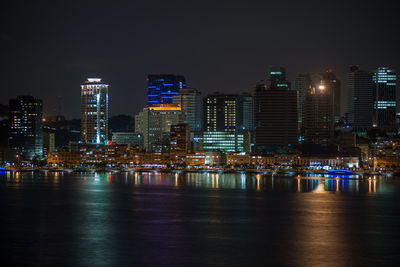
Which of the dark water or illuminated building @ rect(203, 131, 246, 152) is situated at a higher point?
illuminated building @ rect(203, 131, 246, 152)

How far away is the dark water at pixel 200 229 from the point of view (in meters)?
34.2

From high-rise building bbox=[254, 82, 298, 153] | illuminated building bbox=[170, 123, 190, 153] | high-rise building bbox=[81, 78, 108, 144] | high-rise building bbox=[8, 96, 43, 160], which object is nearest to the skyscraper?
high-rise building bbox=[254, 82, 298, 153]

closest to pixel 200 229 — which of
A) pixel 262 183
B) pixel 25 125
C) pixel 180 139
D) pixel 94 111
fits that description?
pixel 262 183

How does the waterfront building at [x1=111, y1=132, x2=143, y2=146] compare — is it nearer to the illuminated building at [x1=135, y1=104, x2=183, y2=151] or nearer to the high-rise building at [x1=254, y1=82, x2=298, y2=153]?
the illuminated building at [x1=135, y1=104, x2=183, y2=151]

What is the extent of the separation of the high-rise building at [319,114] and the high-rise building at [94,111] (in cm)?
6333

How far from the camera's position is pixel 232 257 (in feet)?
112

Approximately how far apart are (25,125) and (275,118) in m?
73.0

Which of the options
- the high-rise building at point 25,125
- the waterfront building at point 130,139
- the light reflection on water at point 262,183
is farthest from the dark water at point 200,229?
the waterfront building at point 130,139

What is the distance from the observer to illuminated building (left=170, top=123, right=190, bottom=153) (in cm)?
15700

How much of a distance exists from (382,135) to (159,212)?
135417 millimetres

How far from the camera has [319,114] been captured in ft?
595

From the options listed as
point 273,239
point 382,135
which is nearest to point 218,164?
point 382,135

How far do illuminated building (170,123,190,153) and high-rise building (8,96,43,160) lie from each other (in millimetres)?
43087

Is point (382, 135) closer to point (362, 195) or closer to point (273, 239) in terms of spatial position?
point (362, 195)
